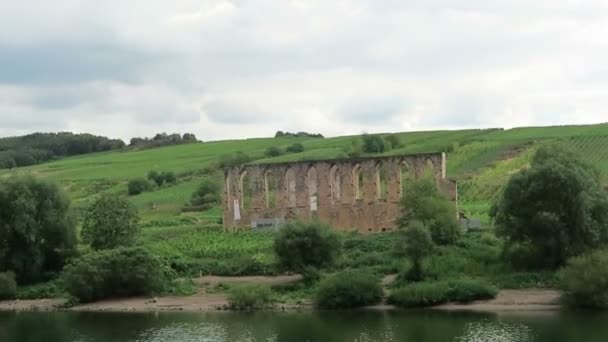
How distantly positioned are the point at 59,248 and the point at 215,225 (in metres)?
18.1

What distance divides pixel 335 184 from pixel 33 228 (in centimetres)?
2534

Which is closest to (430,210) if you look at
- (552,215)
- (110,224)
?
(552,215)

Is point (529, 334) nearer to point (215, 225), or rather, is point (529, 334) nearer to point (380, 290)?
point (380, 290)

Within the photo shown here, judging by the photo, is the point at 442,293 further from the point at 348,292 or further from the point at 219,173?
the point at 219,173

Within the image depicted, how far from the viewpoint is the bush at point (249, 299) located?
56281 mm

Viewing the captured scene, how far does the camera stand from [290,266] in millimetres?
60531

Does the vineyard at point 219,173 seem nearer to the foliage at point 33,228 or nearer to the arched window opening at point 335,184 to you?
the foliage at point 33,228

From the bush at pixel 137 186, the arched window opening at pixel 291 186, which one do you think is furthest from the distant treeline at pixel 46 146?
the arched window opening at pixel 291 186

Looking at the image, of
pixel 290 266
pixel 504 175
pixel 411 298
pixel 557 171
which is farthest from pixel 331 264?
pixel 504 175

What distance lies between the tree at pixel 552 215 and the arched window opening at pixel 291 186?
24.4 meters

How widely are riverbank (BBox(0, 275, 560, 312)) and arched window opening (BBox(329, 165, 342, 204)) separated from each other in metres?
15.6

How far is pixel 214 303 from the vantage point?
58094 mm

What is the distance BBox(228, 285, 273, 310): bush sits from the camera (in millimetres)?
56281

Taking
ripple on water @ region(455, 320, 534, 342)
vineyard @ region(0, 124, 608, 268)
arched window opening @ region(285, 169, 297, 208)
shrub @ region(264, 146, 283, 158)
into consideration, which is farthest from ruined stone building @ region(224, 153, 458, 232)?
shrub @ region(264, 146, 283, 158)
